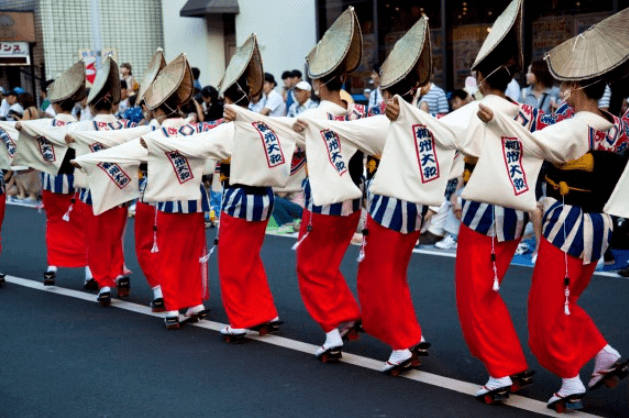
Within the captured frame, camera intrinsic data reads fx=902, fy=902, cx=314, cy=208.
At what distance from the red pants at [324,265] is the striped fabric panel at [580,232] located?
1.53 meters

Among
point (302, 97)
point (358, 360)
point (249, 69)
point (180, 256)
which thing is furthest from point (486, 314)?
point (302, 97)

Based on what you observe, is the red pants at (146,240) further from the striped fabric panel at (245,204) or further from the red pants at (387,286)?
the red pants at (387,286)

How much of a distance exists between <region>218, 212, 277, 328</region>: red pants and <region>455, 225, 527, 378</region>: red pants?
1816mm

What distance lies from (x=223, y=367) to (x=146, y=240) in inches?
73.1

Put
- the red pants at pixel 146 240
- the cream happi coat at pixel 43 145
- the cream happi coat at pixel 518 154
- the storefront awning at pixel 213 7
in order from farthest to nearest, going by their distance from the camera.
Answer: the storefront awning at pixel 213 7
the cream happi coat at pixel 43 145
the red pants at pixel 146 240
the cream happi coat at pixel 518 154

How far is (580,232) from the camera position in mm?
4516

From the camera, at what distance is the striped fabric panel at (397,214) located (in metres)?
5.19

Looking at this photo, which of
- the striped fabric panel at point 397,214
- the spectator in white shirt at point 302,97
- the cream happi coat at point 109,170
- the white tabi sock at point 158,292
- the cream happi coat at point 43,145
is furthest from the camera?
the spectator in white shirt at point 302,97

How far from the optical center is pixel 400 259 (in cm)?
534

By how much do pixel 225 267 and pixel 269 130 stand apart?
40.0 inches

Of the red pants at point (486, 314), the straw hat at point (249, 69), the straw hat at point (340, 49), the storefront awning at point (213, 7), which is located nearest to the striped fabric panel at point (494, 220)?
the red pants at point (486, 314)

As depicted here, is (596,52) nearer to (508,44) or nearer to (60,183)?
(508,44)

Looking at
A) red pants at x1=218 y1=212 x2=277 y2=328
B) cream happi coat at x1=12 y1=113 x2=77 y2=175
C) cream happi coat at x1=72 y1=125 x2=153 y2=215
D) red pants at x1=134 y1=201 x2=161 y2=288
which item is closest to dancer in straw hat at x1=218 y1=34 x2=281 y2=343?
red pants at x1=218 y1=212 x2=277 y2=328

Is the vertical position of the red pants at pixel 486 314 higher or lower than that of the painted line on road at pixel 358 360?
higher
